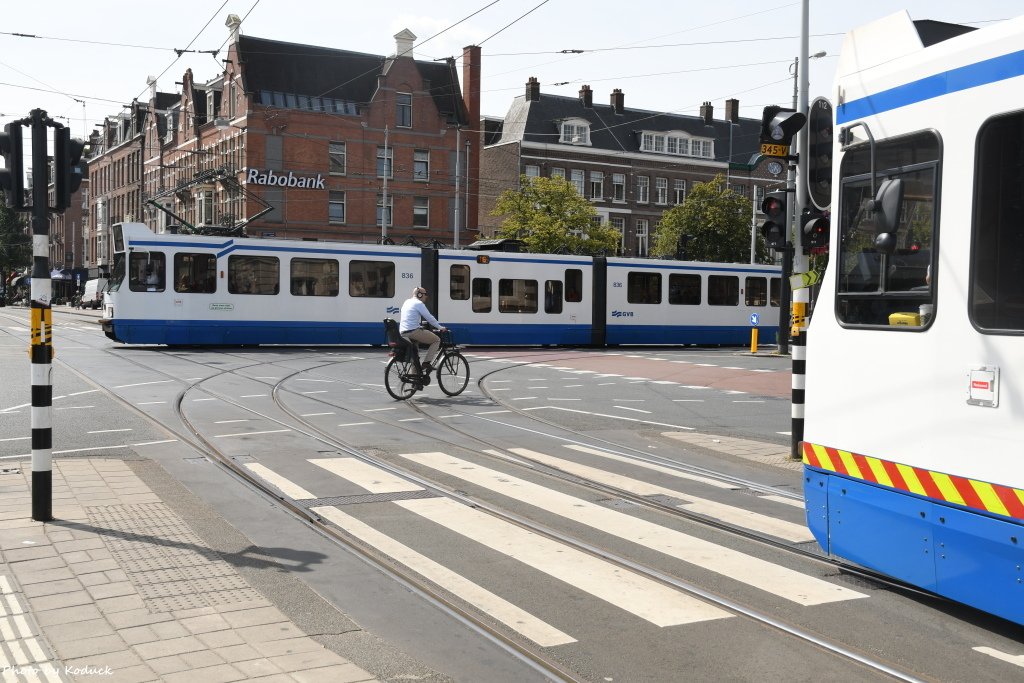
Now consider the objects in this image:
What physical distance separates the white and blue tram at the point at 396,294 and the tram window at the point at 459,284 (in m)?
0.03

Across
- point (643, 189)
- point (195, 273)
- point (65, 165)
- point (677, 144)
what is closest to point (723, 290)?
point (195, 273)

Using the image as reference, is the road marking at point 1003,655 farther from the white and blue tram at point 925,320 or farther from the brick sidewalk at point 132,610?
the brick sidewalk at point 132,610

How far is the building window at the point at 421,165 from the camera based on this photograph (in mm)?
55156

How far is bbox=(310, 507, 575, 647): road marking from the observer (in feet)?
15.8

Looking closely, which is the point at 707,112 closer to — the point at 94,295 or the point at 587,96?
the point at 587,96

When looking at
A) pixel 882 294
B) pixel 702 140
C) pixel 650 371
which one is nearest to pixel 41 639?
pixel 882 294

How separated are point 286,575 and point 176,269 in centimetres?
2185

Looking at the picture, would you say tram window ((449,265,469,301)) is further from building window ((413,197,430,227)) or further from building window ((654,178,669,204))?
building window ((654,178,669,204))

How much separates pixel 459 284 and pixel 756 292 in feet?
37.3

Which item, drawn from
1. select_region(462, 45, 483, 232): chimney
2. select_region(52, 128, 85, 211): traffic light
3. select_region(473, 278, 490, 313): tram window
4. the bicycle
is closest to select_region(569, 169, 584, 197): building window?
select_region(462, 45, 483, 232): chimney

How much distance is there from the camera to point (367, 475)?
8844 millimetres

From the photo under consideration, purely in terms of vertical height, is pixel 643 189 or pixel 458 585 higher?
pixel 643 189

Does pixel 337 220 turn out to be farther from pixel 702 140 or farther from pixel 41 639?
pixel 41 639

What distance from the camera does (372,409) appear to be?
1396cm
